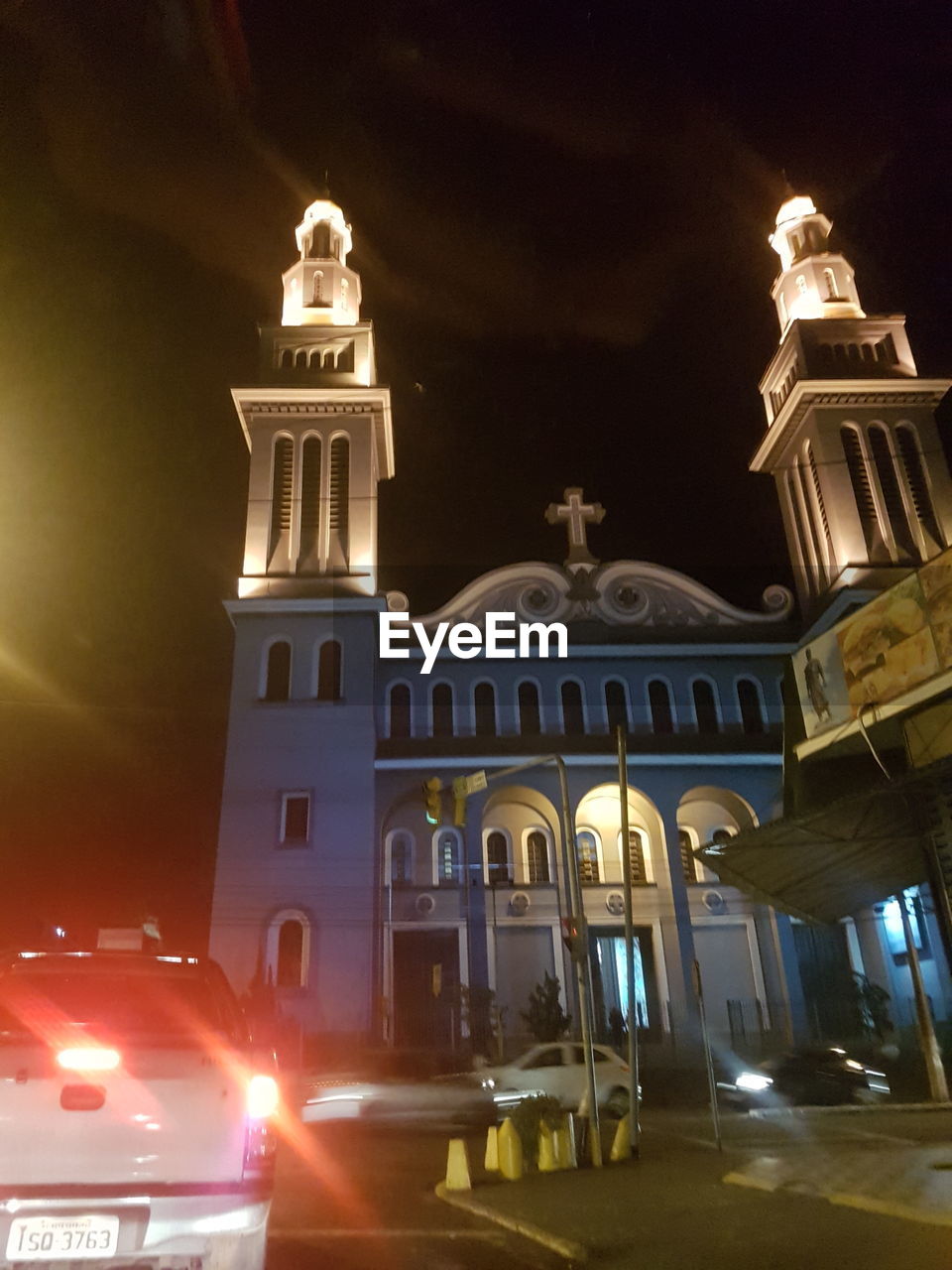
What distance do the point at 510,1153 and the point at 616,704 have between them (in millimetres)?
20896

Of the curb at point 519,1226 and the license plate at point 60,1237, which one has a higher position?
the license plate at point 60,1237

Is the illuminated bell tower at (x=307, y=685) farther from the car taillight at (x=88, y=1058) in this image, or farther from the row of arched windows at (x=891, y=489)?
the car taillight at (x=88, y=1058)

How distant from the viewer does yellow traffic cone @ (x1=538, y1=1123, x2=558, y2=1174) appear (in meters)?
11.0

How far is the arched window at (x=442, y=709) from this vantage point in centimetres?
3028

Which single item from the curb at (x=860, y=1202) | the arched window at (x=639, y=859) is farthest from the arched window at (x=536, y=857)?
the curb at (x=860, y=1202)

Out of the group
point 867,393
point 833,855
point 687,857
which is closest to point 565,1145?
point 833,855

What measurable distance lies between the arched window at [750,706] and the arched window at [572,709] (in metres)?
5.03

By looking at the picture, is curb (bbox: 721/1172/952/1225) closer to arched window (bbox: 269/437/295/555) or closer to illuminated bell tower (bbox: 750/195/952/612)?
illuminated bell tower (bbox: 750/195/952/612)

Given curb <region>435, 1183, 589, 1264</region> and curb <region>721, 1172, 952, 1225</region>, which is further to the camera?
curb <region>721, 1172, 952, 1225</region>

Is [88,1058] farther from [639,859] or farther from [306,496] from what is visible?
[306,496]

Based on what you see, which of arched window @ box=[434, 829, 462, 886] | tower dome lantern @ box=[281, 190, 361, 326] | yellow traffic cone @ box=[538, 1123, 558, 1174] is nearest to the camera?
yellow traffic cone @ box=[538, 1123, 558, 1174]

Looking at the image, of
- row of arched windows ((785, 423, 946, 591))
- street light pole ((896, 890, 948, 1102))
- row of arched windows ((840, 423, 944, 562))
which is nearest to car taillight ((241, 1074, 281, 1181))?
street light pole ((896, 890, 948, 1102))

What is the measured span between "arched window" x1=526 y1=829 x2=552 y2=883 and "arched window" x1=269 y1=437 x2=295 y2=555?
11979mm

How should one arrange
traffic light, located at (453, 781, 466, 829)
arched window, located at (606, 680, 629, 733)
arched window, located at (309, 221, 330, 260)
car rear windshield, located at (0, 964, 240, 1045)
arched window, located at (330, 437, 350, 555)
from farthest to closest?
arched window, located at (309, 221, 330, 260) < arched window, located at (330, 437, 350, 555) < arched window, located at (606, 680, 629, 733) < traffic light, located at (453, 781, 466, 829) < car rear windshield, located at (0, 964, 240, 1045)
